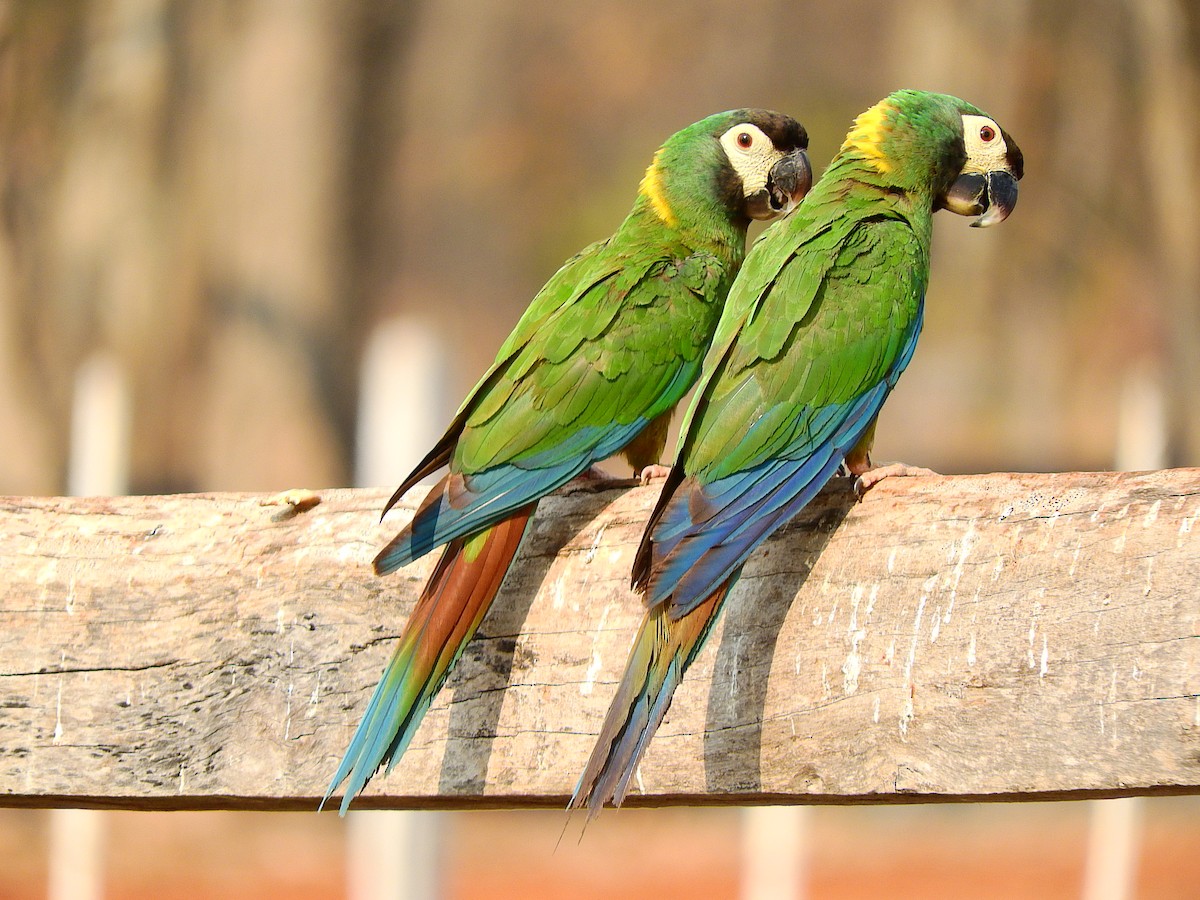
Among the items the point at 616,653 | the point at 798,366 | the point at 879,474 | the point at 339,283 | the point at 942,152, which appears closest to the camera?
the point at 616,653

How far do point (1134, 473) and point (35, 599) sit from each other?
1298 millimetres

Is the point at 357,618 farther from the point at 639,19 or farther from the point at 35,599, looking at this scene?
the point at 639,19

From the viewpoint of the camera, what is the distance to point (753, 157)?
8.21 ft

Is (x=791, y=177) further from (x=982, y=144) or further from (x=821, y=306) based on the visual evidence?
(x=821, y=306)

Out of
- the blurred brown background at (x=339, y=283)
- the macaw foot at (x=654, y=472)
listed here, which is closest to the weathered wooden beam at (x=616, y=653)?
the macaw foot at (x=654, y=472)

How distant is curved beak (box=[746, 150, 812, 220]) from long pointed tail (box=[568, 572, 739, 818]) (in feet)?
3.76

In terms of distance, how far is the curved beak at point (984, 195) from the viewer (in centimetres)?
235

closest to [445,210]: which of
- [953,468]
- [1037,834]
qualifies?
[953,468]

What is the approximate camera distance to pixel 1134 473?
1420mm

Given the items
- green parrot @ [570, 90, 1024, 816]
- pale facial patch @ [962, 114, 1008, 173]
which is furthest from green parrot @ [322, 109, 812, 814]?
pale facial patch @ [962, 114, 1008, 173]

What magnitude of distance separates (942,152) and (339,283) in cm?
555

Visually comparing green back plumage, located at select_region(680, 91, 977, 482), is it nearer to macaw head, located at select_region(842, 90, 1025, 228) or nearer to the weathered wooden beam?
macaw head, located at select_region(842, 90, 1025, 228)

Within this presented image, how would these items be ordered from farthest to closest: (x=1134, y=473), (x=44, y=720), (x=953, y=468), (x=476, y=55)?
(x=476, y=55) → (x=953, y=468) → (x=44, y=720) → (x=1134, y=473)

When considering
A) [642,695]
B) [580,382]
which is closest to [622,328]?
[580,382]
